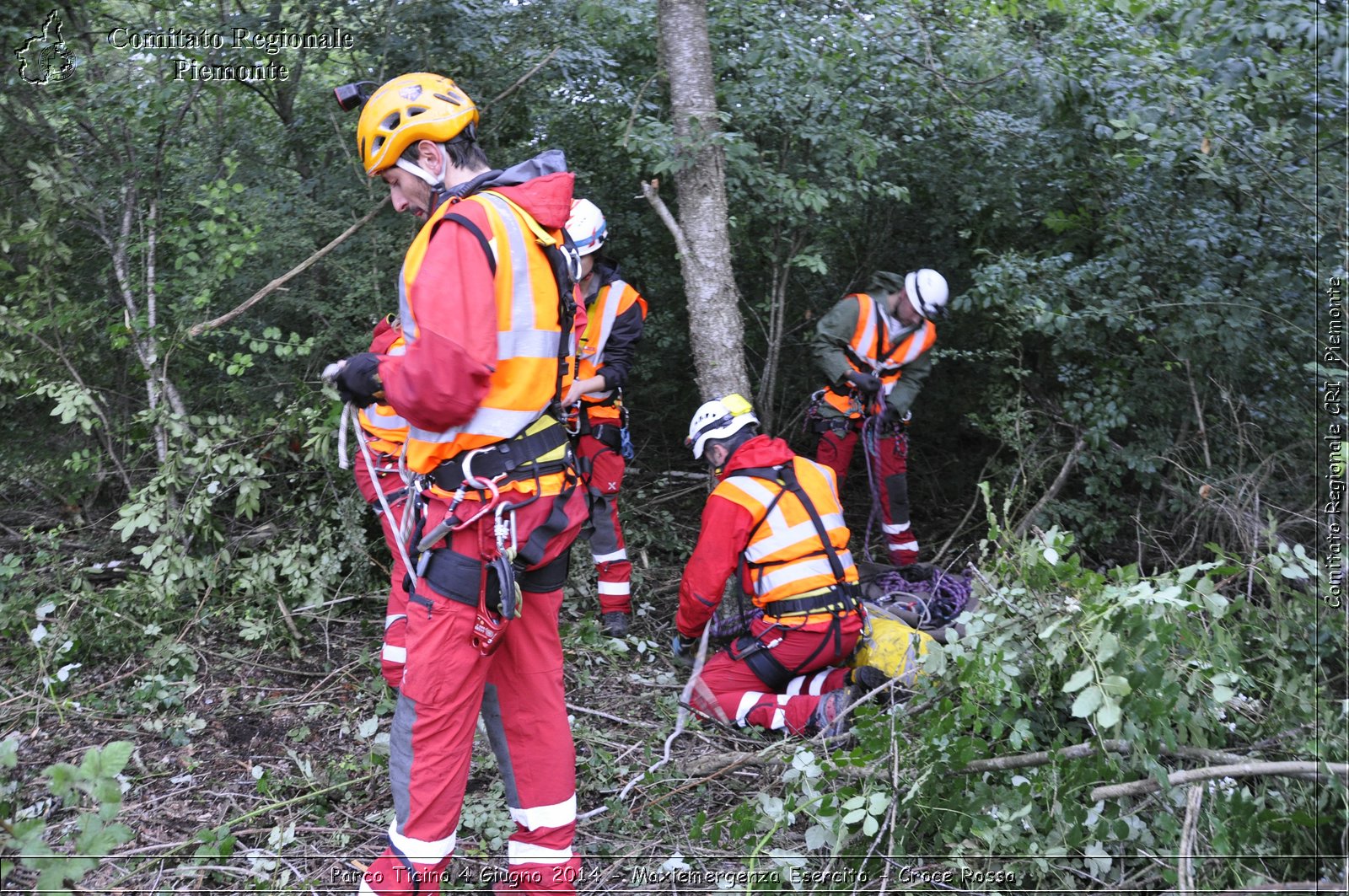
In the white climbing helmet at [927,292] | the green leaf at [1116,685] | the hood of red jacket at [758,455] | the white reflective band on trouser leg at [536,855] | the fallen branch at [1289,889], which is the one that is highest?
the white climbing helmet at [927,292]

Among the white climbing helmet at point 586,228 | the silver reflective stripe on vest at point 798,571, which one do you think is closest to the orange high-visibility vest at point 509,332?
the silver reflective stripe on vest at point 798,571

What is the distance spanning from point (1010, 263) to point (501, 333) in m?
3.82

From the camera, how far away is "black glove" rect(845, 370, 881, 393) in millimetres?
6410

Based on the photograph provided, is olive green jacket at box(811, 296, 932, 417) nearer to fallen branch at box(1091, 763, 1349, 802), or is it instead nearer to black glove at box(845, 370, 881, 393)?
black glove at box(845, 370, 881, 393)

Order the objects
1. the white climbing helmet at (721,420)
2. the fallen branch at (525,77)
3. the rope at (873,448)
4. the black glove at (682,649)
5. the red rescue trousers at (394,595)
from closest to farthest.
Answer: the red rescue trousers at (394,595) → the white climbing helmet at (721,420) → the black glove at (682,649) → the fallen branch at (525,77) → the rope at (873,448)

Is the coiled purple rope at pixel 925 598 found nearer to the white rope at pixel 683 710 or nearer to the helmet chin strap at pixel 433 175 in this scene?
the white rope at pixel 683 710

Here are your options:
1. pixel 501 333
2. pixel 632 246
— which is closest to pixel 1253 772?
pixel 501 333

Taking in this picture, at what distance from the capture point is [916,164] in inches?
251

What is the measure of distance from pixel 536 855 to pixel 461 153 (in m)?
2.10

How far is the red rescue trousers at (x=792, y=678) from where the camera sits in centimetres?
437

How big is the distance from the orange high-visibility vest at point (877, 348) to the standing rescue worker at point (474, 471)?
152 inches

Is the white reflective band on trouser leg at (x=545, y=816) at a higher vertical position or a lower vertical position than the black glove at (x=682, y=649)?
higher

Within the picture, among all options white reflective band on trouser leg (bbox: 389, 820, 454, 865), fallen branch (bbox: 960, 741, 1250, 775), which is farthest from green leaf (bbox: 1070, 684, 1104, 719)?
white reflective band on trouser leg (bbox: 389, 820, 454, 865)

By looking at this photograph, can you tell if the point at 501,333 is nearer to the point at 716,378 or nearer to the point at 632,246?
the point at 716,378
